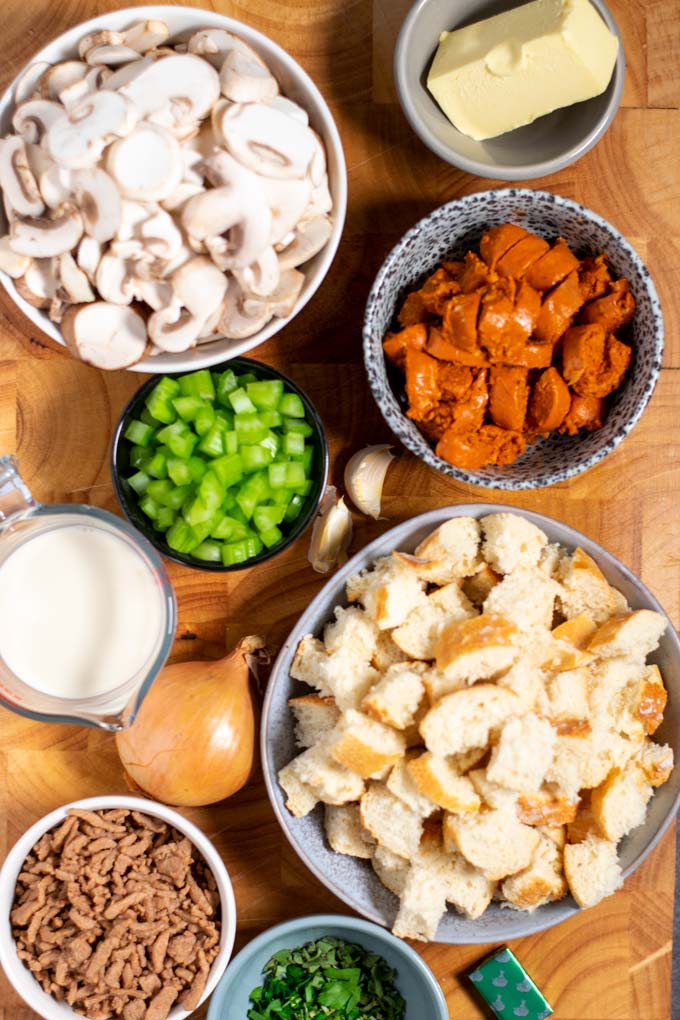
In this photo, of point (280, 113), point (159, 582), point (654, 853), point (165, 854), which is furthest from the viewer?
point (654, 853)

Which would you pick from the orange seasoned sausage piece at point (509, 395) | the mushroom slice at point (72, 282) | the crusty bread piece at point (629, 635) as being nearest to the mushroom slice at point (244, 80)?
the mushroom slice at point (72, 282)

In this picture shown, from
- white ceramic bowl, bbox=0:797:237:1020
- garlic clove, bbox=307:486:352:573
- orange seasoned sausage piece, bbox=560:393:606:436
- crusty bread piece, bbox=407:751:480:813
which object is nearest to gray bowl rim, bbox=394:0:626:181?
orange seasoned sausage piece, bbox=560:393:606:436

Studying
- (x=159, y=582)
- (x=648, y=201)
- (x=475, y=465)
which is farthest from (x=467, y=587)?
(x=648, y=201)

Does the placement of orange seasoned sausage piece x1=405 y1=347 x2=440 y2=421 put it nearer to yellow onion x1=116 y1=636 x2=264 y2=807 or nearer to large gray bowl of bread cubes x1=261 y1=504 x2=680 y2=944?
large gray bowl of bread cubes x1=261 y1=504 x2=680 y2=944

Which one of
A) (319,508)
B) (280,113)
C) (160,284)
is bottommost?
(319,508)

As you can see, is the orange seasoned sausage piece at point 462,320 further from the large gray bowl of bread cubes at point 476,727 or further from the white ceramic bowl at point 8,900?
the white ceramic bowl at point 8,900

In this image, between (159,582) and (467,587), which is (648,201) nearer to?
(467,587)
